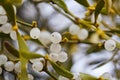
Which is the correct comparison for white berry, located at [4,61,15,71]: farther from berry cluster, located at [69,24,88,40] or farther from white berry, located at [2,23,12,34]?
berry cluster, located at [69,24,88,40]

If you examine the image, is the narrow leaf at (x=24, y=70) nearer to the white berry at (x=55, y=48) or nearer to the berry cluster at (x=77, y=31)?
the white berry at (x=55, y=48)

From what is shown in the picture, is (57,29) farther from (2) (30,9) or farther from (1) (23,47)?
(1) (23,47)

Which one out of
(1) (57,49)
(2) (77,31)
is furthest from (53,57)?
(2) (77,31)

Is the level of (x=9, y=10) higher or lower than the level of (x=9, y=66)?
higher

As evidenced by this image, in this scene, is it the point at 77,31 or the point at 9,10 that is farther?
the point at 77,31

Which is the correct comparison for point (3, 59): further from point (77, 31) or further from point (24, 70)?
point (77, 31)

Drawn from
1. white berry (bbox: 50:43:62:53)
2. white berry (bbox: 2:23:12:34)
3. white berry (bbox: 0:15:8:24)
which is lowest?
white berry (bbox: 50:43:62:53)

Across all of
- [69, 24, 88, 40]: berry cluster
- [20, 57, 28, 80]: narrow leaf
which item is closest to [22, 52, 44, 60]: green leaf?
[20, 57, 28, 80]: narrow leaf

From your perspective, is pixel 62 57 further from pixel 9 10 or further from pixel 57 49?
pixel 9 10

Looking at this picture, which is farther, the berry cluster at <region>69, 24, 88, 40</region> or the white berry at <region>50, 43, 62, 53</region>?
the berry cluster at <region>69, 24, 88, 40</region>

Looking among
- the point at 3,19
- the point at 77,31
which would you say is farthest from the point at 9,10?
the point at 77,31

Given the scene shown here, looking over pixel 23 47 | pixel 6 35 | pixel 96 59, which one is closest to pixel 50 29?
pixel 96 59
